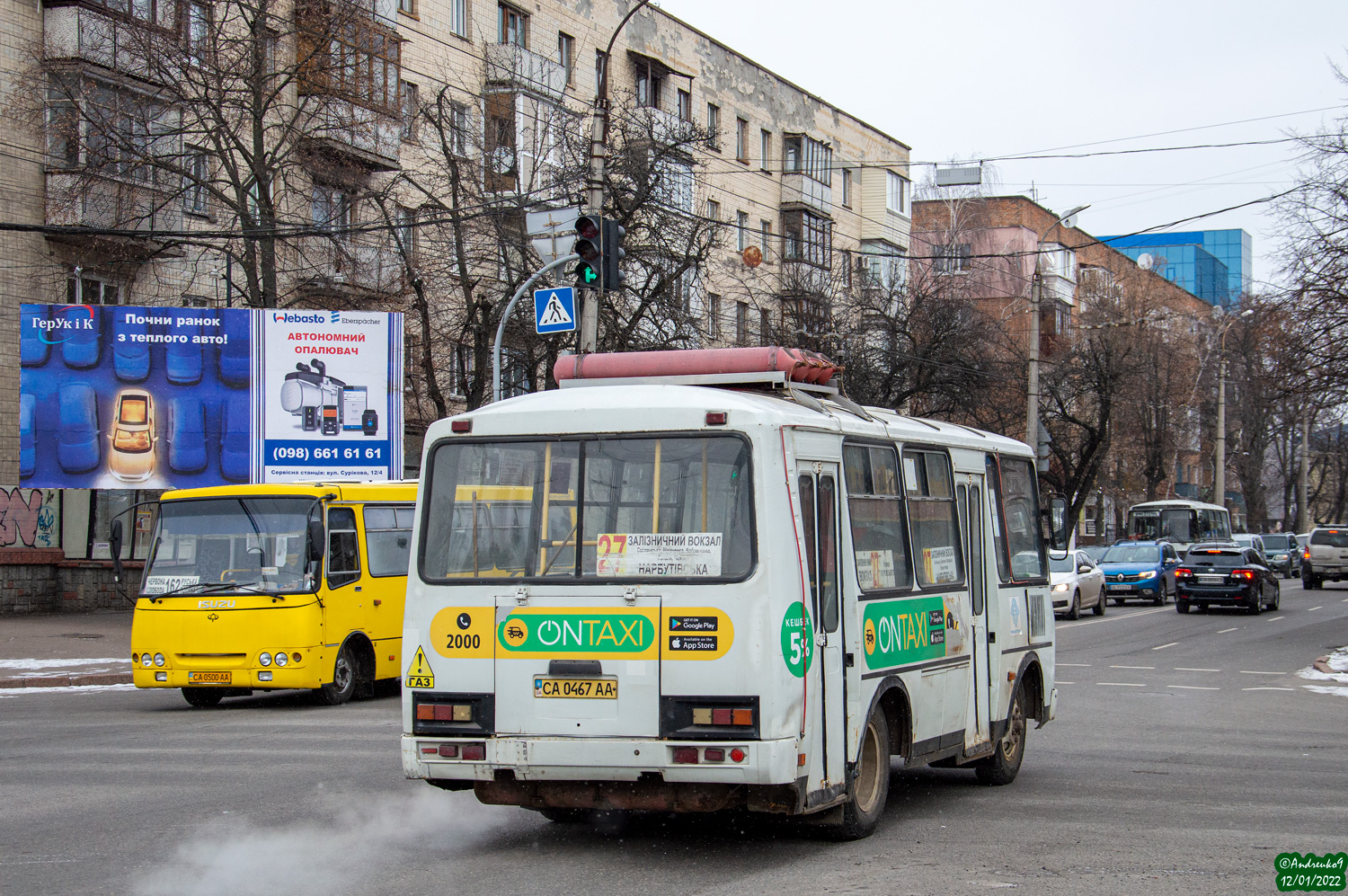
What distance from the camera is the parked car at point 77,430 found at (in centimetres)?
2495

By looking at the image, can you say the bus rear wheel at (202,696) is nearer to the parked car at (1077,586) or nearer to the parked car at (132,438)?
the parked car at (132,438)

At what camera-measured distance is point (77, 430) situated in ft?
82.0

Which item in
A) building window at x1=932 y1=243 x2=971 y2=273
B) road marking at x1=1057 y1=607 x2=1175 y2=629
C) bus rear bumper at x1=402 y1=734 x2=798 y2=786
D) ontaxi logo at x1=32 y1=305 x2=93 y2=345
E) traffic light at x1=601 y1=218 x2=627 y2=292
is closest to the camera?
bus rear bumper at x1=402 y1=734 x2=798 y2=786

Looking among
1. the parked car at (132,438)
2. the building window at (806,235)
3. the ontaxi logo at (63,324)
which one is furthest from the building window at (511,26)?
the parked car at (132,438)

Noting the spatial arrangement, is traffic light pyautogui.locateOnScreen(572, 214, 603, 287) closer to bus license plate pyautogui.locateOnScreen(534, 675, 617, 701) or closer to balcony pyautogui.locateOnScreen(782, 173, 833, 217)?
bus license plate pyautogui.locateOnScreen(534, 675, 617, 701)

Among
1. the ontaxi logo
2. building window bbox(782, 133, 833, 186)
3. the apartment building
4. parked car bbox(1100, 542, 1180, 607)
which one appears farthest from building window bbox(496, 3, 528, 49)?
parked car bbox(1100, 542, 1180, 607)

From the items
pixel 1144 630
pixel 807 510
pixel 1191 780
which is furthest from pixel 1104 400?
pixel 807 510

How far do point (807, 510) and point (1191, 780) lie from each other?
5.02 m

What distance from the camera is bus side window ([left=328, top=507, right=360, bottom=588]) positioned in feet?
53.3

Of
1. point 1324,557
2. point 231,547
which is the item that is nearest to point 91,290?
point 231,547

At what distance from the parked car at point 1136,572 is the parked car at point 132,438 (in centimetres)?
2661

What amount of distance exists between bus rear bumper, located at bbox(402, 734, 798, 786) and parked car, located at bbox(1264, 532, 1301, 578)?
202 feet

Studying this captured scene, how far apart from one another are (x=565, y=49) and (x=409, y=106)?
8.93m

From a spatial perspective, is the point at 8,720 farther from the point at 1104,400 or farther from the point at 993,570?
the point at 1104,400
